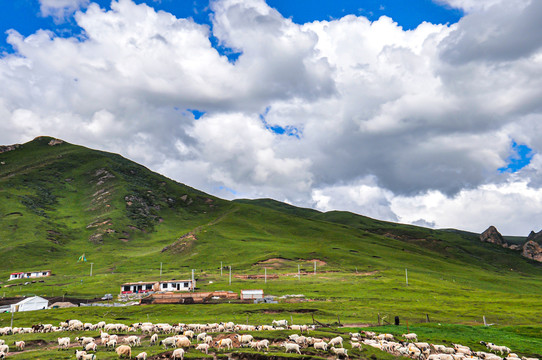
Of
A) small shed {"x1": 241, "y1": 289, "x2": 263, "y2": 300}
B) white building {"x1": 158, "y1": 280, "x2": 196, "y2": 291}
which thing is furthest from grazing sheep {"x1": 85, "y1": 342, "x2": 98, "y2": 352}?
white building {"x1": 158, "y1": 280, "x2": 196, "y2": 291}

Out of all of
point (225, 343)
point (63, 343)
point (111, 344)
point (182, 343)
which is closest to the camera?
point (182, 343)

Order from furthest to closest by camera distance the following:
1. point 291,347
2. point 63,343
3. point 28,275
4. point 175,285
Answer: point 28,275 → point 175,285 → point 63,343 → point 291,347

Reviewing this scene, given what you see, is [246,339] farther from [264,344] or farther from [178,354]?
[178,354]

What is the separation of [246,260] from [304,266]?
2694 cm

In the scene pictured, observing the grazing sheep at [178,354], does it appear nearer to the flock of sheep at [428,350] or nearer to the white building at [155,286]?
the flock of sheep at [428,350]

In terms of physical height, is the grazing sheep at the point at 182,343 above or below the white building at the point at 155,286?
above

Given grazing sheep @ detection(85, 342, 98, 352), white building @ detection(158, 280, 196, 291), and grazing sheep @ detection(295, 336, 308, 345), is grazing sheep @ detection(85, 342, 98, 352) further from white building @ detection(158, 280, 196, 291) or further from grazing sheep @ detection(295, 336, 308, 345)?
white building @ detection(158, 280, 196, 291)

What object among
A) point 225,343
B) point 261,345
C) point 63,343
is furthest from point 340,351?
point 63,343

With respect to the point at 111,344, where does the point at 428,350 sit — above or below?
below

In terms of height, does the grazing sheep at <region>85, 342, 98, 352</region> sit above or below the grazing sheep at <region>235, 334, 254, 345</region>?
above

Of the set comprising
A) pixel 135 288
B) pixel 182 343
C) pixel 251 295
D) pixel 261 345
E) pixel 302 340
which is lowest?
pixel 251 295

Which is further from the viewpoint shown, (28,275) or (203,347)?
(28,275)

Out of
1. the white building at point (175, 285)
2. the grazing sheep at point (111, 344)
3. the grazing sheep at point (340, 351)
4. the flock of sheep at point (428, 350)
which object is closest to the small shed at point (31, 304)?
the white building at point (175, 285)

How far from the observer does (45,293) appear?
363 feet
